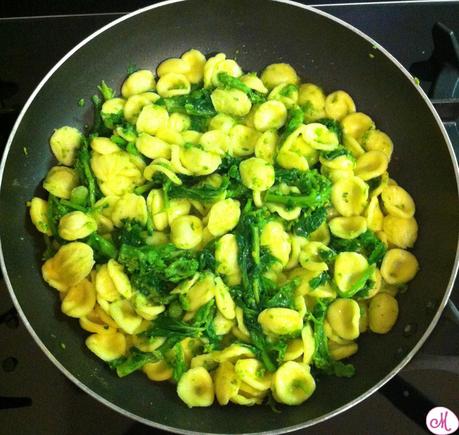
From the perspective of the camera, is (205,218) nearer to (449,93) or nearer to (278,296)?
(278,296)

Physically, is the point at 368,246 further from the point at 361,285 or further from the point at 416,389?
the point at 416,389

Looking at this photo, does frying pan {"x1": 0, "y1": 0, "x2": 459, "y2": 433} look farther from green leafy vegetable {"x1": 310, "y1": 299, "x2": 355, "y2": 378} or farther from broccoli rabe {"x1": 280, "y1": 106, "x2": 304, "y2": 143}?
broccoli rabe {"x1": 280, "y1": 106, "x2": 304, "y2": 143}

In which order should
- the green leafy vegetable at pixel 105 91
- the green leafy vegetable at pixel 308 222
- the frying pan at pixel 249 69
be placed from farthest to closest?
1. the green leafy vegetable at pixel 105 91
2. the green leafy vegetable at pixel 308 222
3. the frying pan at pixel 249 69

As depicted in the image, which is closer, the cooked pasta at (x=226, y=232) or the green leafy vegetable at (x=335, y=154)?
the cooked pasta at (x=226, y=232)

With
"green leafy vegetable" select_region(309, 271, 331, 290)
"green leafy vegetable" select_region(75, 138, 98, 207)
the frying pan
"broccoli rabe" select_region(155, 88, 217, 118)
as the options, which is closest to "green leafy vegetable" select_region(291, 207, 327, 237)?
"green leafy vegetable" select_region(309, 271, 331, 290)

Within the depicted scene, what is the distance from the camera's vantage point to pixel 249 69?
142 cm

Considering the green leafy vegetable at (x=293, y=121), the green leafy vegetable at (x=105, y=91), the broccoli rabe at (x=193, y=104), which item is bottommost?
the green leafy vegetable at (x=293, y=121)

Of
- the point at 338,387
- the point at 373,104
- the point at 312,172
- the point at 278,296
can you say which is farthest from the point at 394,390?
the point at 373,104

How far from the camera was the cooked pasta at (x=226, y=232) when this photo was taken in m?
1.15

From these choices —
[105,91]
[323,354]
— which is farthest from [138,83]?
[323,354]

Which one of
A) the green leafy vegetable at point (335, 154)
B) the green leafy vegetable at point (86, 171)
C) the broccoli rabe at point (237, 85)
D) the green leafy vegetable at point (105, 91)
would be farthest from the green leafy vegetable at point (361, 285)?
the green leafy vegetable at point (105, 91)

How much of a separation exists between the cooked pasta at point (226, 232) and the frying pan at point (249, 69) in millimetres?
33

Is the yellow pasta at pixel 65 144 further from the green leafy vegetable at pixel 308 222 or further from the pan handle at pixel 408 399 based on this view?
the pan handle at pixel 408 399

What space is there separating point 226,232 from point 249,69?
46cm
